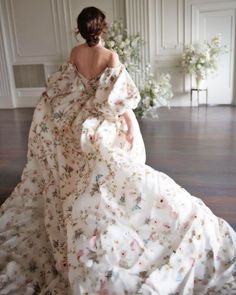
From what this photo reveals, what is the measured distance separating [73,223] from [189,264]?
0.57 meters

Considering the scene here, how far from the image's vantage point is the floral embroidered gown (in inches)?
60.4

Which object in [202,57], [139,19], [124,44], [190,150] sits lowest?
[190,150]

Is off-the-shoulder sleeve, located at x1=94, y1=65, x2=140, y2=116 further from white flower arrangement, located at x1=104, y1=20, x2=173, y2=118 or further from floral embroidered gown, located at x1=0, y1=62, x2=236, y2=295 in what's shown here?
white flower arrangement, located at x1=104, y1=20, x2=173, y2=118

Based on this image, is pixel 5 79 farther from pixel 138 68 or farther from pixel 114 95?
pixel 114 95

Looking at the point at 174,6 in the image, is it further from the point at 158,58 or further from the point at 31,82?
the point at 31,82

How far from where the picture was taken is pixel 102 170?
174 cm

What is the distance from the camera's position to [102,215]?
1622 millimetres

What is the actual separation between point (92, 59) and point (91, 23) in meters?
0.20

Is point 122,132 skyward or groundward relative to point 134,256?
skyward

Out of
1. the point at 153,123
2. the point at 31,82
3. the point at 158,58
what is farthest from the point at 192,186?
the point at 31,82

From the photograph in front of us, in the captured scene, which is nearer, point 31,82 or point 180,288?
point 180,288

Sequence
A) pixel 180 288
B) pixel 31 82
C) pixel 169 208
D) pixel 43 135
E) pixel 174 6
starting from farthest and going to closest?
pixel 31 82 → pixel 174 6 → pixel 43 135 → pixel 169 208 → pixel 180 288

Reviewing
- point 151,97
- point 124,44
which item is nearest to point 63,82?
point 151,97

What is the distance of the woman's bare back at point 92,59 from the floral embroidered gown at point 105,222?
41mm
